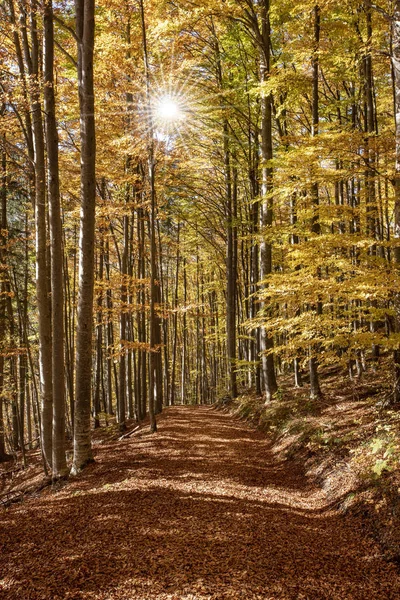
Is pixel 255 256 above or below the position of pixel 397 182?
above

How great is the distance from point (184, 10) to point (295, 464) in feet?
40.5

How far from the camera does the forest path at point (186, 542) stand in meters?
3.68

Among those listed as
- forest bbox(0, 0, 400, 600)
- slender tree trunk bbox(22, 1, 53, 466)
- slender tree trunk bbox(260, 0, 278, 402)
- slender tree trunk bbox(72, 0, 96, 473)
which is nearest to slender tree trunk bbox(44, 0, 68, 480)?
forest bbox(0, 0, 400, 600)

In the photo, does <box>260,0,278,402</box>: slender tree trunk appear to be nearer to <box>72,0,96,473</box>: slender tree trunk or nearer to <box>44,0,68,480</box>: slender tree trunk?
<box>72,0,96,473</box>: slender tree trunk

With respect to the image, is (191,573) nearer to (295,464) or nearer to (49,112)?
(295,464)

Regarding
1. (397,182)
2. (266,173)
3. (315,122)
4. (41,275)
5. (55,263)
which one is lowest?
(41,275)

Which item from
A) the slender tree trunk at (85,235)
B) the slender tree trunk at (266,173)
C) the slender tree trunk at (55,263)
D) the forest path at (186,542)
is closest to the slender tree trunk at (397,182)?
the forest path at (186,542)

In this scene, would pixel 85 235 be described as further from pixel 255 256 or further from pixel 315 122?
pixel 255 256

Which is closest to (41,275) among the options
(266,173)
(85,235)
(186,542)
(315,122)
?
(85,235)

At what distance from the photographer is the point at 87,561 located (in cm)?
401

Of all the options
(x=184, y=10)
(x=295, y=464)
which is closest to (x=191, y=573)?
(x=295, y=464)

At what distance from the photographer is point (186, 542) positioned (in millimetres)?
4461

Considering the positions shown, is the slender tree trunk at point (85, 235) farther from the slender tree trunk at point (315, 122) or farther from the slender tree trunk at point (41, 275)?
the slender tree trunk at point (315, 122)

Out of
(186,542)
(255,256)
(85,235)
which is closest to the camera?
(186,542)
